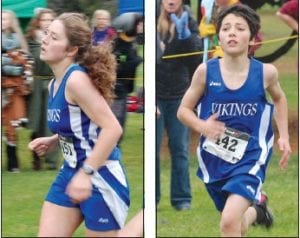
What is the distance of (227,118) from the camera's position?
362 centimetres

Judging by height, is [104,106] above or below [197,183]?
above

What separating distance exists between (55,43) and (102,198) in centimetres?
67

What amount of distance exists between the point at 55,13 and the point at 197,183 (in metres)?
0.98

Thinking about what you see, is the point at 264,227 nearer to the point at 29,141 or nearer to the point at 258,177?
the point at 258,177

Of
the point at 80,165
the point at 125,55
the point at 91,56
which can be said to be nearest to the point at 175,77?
the point at 125,55

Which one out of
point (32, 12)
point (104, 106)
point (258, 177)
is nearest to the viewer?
point (104, 106)

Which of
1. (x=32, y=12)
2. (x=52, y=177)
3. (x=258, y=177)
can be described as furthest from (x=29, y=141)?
(x=258, y=177)

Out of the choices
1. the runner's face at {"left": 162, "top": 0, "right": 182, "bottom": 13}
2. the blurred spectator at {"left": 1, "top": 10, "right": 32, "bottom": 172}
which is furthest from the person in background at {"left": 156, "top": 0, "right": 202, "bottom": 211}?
the blurred spectator at {"left": 1, "top": 10, "right": 32, "bottom": 172}

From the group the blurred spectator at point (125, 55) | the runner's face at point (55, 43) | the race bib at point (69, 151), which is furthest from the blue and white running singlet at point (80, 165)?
the blurred spectator at point (125, 55)

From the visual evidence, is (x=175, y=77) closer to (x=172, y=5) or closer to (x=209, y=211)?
(x=172, y=5)

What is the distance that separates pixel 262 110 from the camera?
364cm

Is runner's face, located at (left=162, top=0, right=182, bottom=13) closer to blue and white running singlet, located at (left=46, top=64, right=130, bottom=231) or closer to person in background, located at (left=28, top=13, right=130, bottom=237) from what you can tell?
person in background, located at (left=28, top=13, right=130, bottom=237)

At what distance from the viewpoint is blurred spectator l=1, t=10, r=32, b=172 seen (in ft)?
12.8

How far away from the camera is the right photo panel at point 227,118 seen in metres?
3.62
